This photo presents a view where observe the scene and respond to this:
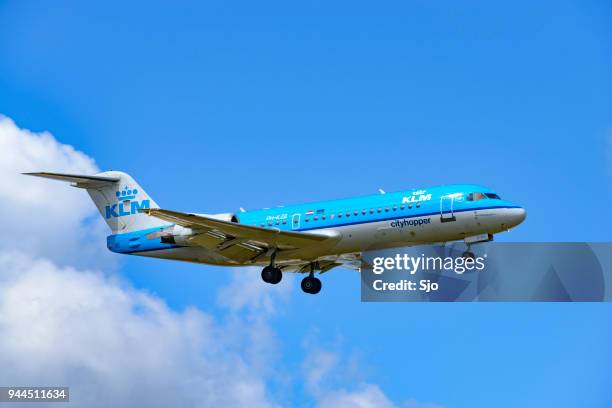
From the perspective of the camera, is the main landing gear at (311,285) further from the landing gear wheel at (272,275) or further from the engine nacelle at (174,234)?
the engine nacelle at (174,234)

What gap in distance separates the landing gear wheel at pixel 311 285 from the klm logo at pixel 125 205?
22.8 feet

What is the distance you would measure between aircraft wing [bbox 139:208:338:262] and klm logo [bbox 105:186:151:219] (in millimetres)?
5153

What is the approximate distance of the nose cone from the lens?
38219 mm

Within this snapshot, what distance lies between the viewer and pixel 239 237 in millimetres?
40000

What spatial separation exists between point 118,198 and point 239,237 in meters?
7.32

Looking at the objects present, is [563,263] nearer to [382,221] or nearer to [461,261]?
[461,261]

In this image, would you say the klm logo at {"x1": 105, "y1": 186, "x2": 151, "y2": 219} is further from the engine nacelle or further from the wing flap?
the wing flap

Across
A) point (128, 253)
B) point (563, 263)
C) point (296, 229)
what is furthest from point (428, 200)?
point (128, 253)

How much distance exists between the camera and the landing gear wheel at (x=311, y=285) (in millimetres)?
43531

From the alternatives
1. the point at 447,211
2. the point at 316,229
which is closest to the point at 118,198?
the point at 316,229

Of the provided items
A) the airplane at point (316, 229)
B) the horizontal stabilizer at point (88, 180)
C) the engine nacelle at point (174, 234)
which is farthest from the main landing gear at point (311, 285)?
the horizontal stabilizer at point (88, 180)

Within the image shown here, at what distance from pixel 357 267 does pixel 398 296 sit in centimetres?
204

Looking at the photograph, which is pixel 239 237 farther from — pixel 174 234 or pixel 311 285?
pixel 311 285

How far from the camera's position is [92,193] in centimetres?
4562
